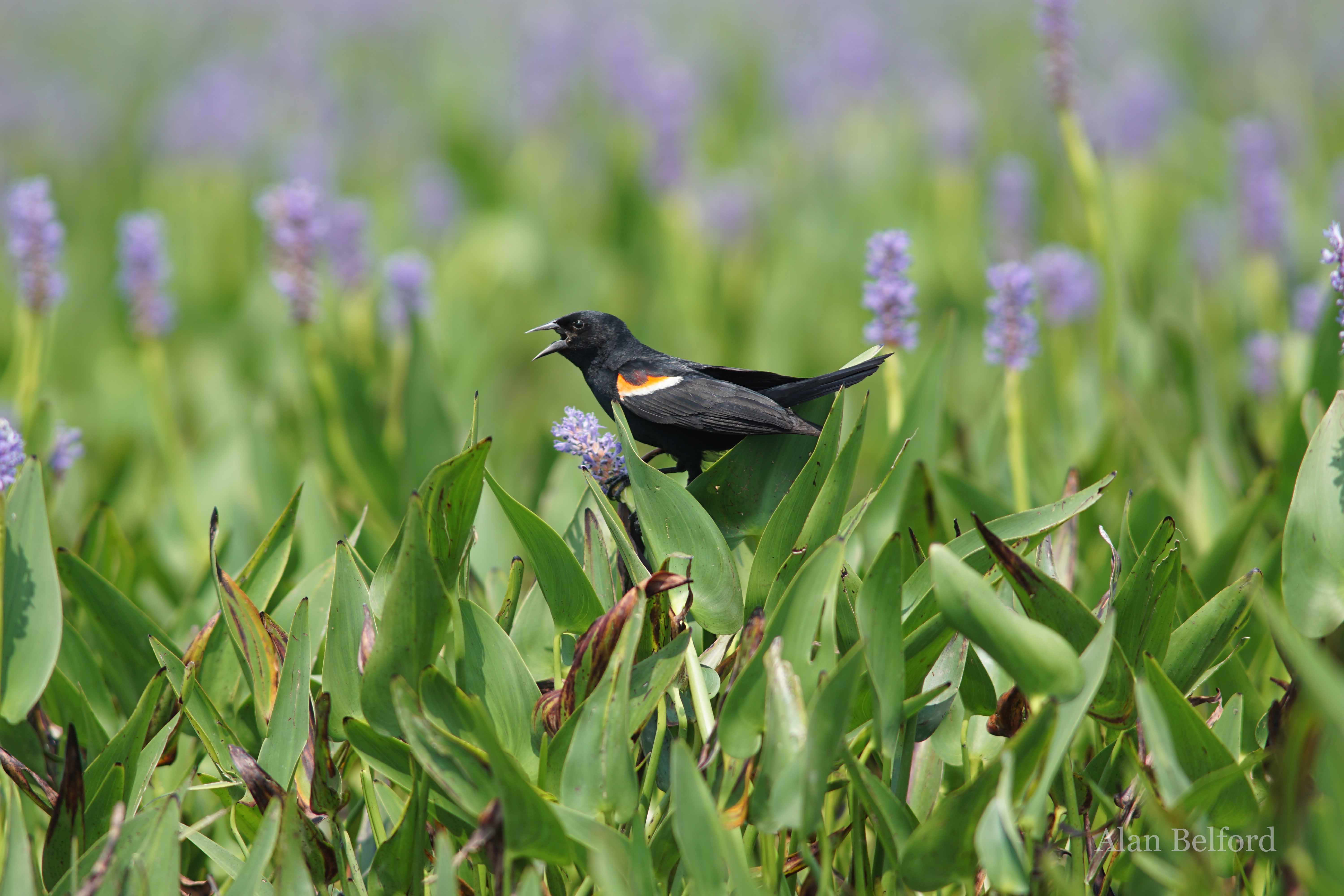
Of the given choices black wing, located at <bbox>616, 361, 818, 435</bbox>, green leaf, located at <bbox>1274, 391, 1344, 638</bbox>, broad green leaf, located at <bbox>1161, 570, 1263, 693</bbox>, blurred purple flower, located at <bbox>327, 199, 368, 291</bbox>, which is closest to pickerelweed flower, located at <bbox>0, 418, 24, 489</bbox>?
black wing, located at <bbox>616, 361, 818, 435</bbox>

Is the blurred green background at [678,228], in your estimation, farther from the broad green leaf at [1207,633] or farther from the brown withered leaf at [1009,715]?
the brown withered leaf at [1009,715]

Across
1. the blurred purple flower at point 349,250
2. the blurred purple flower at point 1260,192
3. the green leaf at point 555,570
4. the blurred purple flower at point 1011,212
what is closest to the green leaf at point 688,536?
the green leaf at point 555,570

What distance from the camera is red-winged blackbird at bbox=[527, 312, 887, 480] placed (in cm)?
149

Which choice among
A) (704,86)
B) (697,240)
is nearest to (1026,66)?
(704,86)

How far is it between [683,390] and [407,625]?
53 cm

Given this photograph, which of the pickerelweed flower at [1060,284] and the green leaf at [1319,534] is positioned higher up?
the pickerelweed flower at [1060,284]

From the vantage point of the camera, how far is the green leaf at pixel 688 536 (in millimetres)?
1340

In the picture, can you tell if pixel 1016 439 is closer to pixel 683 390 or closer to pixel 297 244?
pixel 683 390

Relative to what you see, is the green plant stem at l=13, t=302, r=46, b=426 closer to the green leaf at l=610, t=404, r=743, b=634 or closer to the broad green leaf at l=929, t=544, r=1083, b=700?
the green leaf at l=610, t=404, r=743, b=634

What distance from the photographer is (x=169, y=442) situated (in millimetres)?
2805

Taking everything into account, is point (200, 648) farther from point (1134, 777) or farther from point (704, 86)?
point (704, 86)

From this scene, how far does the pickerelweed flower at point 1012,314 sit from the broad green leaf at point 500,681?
114cm

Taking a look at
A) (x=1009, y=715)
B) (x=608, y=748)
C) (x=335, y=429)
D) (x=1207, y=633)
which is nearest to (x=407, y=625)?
(x=608, y=748)

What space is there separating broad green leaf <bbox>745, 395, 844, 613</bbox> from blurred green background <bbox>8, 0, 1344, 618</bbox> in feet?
2.52
